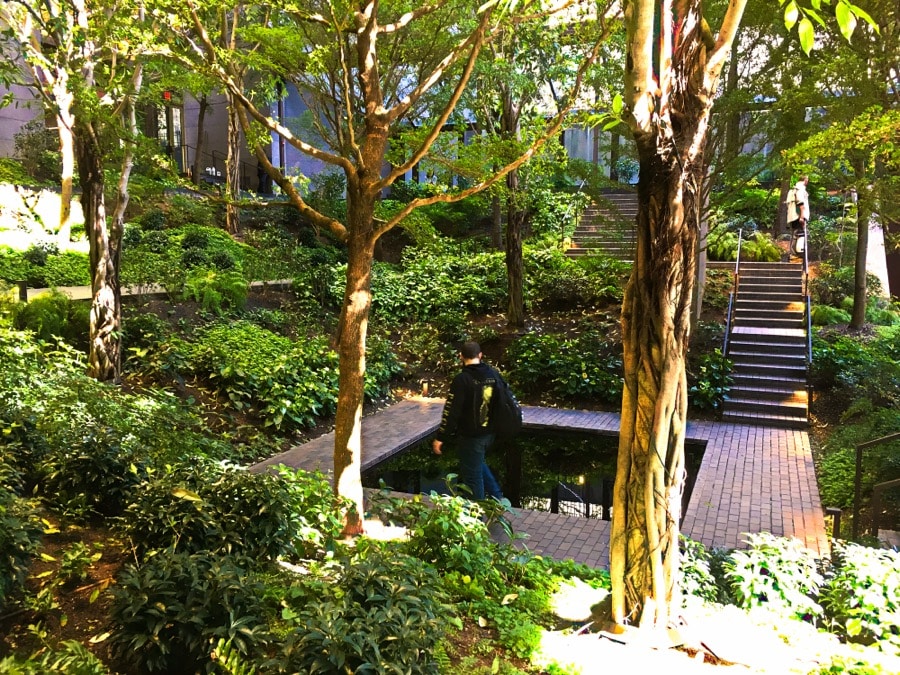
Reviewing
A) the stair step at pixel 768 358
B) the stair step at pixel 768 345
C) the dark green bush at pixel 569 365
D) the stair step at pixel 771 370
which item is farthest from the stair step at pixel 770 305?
the dark green bush at pixel 569 365

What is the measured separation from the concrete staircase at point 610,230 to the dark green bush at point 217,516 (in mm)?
8899

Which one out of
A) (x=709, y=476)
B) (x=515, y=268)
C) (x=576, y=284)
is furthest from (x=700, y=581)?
(x=576, y=284)

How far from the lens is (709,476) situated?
25.8 ft

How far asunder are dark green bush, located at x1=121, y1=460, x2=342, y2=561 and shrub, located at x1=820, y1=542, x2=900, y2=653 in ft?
10.9

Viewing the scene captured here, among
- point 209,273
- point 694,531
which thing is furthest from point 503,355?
point 694,531

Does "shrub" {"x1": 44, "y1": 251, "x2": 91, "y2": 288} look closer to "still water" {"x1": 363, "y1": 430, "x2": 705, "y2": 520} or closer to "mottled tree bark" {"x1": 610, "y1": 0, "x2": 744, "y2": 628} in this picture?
"still water" {"x1": 363, "y1": 430, "x2": 705, "y2": 520}

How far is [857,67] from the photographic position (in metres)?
9.52

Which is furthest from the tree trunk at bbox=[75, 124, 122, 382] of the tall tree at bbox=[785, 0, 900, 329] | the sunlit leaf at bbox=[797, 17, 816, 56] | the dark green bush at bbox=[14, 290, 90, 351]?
the tall tree at bbox=[785, 0, 900, 329]

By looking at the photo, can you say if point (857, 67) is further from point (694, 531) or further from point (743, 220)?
point (694, 531)

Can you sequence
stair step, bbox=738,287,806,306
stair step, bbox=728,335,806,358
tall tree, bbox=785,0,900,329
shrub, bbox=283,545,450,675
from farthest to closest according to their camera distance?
stair step, bbox=738,287,806,306
stair step, bbox=728,335,806,358
tall tree, bbox=785,0,900,329
shrub, bbox=283,545,450,675

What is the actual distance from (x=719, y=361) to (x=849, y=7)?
34.1 feet

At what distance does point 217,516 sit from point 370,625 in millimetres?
1746

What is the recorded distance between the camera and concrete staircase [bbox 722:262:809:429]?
1070 cm

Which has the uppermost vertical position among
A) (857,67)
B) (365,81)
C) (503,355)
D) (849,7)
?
(857,67)
